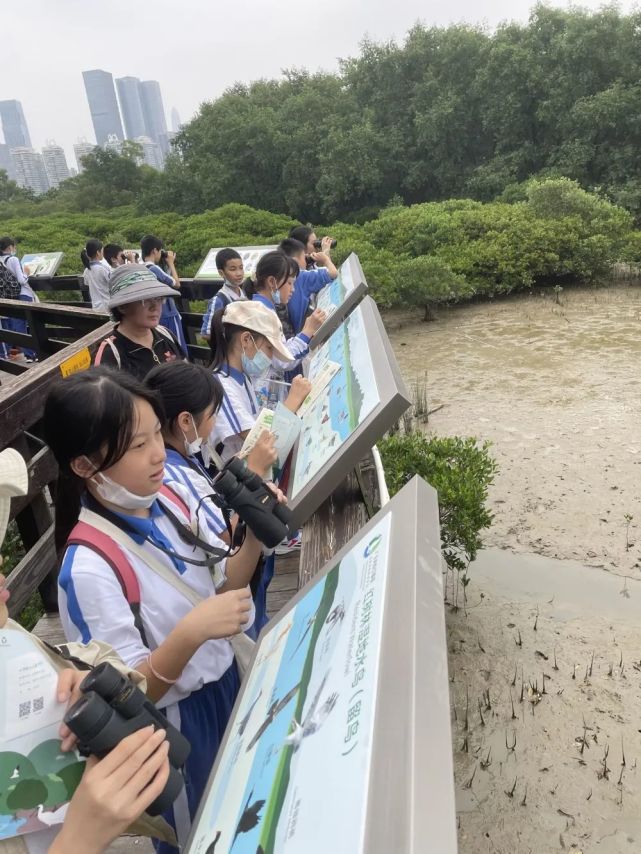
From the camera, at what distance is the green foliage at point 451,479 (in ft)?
11.0

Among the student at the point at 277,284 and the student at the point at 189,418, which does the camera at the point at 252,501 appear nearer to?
the student at the point at 189,418

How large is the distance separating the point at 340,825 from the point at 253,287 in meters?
3.28

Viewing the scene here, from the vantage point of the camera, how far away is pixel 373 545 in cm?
108

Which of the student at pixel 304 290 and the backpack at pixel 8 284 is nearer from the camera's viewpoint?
the student at pixel 304 290

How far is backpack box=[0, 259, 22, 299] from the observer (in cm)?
669

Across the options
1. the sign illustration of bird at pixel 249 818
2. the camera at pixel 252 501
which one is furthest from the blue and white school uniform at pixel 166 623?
the sign illustration of bird at pixel 249 818

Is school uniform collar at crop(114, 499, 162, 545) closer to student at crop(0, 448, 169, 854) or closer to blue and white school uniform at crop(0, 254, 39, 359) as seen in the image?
student at crop(0, 448, 169, 854)

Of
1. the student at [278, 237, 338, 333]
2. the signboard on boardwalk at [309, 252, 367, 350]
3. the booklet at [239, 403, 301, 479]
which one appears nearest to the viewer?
the booklet at [239, 403, 301, 479]

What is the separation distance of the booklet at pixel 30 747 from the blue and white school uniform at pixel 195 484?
0.68m

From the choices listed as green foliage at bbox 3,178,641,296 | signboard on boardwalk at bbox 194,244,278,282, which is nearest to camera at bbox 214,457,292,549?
signboard on boardwalk at bbox 194,244,278,282

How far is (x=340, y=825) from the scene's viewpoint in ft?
2.14

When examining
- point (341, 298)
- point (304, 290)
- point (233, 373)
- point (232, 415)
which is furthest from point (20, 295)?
point (232, 415)

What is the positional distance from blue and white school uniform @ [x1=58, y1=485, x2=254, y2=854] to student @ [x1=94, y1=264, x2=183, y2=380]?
1260mm

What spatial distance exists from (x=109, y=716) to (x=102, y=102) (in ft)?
719
